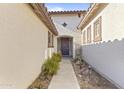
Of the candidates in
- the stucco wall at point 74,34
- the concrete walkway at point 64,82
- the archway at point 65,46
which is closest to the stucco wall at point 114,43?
the concrete walkway at point 64,82

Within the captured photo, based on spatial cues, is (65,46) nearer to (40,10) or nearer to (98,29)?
(98,29)

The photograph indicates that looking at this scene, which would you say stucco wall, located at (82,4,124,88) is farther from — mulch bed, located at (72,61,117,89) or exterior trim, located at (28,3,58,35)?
exterior trim, located at (28,3,58,35)

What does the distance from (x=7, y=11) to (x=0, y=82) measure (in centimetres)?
131

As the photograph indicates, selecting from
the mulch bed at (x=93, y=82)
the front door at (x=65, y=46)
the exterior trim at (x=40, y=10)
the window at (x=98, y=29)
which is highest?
the exterior trim at (x=40, y=10)

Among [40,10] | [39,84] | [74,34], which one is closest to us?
[39,84]

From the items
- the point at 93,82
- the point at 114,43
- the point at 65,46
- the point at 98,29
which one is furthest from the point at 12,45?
the point at 65,46

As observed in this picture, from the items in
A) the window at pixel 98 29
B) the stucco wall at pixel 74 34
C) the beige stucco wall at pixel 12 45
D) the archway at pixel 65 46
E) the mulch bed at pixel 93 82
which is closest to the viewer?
the beige stucco wall at pixel 12 45

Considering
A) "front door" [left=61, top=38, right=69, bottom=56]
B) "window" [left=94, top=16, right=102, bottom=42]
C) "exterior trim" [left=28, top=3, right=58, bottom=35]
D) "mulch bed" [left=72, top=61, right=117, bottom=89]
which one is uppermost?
"exterior trim" [left=28, top=3, right=58, bottom=35]

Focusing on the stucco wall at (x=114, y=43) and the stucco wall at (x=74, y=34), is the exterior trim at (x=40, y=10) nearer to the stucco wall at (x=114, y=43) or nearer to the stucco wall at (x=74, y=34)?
the stucco wall at (x=114, y=43)

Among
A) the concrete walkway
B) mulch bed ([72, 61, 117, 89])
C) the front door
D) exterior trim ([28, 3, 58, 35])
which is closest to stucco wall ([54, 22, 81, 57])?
the front door

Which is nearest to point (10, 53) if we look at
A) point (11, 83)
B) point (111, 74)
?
point (11, 83)

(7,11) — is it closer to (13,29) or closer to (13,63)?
(13,29)

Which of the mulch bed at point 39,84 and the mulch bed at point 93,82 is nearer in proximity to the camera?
the mulch bed at point 39,84

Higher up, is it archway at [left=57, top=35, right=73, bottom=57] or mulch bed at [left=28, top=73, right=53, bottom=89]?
archway at [left=57, top=35, right=73, bottom=57]
